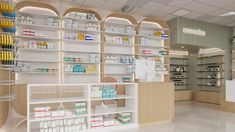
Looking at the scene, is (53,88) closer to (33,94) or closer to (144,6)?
(33,94)

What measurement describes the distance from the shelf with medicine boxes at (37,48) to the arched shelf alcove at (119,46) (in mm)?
1388

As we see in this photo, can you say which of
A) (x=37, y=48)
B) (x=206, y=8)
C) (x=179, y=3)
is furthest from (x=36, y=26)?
(x=206, y=8)

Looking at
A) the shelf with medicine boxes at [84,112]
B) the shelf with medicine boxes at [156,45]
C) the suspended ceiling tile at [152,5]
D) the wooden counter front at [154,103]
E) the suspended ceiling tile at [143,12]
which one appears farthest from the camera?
the shelf with medicine boxes at [156,45]

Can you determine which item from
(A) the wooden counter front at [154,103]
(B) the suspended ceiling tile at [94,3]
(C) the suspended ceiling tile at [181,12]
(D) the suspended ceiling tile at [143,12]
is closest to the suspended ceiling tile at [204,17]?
(C) the suspended ceiling tile at [181,12]

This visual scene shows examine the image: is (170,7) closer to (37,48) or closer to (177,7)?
(177,7)

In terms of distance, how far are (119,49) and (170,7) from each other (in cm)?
207

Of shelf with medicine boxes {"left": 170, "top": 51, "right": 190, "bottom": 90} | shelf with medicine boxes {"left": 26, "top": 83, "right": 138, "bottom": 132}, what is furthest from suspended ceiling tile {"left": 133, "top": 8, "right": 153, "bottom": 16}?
shelf with medicine boxes {"left": 170, "top": 51, "right": 190, "bottom": 90}

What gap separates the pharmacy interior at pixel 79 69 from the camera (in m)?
3.52

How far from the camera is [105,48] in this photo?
218 inches

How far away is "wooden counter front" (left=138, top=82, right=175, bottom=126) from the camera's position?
4091mm

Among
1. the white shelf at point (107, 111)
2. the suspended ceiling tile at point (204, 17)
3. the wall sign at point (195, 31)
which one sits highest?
the suspended ceiling tile at point (204, 17)

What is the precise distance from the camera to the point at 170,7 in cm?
554

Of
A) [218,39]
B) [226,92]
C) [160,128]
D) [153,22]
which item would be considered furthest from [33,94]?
[218,39]

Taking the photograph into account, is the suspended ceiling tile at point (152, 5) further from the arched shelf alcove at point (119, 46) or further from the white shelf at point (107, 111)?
the white shelf at point (107, 111)
